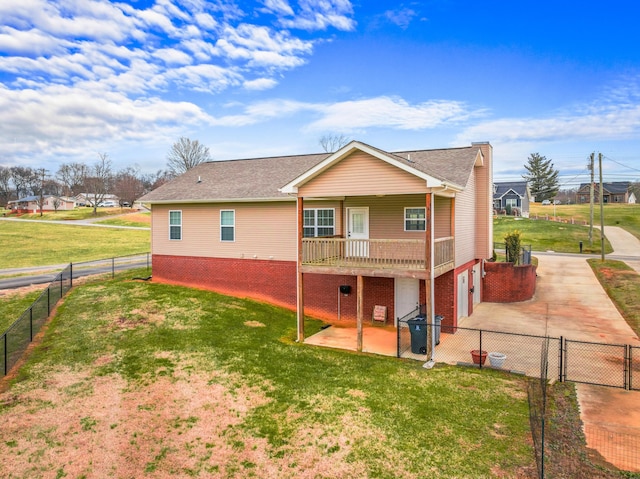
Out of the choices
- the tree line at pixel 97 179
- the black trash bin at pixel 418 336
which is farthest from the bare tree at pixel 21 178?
the black trash bin at pixel 418 336

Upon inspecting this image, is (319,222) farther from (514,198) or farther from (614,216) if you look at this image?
(514,198)

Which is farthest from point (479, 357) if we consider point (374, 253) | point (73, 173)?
point (73, 173)

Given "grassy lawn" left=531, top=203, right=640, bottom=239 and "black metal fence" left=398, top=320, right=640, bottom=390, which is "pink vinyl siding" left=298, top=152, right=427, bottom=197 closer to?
"black metal fence" left=398, top=320, right=640, bottom=390

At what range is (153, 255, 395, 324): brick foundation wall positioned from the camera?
1812 centimetres

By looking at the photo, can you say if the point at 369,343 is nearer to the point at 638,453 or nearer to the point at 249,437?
the point at 249,437

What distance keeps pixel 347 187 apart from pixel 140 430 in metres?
9.39

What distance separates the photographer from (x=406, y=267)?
14188mm

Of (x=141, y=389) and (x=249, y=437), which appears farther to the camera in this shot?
(x=141, y=389)

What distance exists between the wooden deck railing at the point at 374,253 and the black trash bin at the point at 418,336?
1905 millimetres

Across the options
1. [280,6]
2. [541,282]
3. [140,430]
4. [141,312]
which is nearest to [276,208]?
[141,312]

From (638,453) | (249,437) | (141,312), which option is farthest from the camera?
(141,312)

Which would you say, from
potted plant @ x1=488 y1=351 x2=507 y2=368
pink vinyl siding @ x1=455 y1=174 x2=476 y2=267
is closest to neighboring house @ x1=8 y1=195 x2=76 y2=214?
pink vinyl siding @ x1=455 y1=174 x2=476 y2=267

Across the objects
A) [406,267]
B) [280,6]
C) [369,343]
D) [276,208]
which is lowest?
[369,343]

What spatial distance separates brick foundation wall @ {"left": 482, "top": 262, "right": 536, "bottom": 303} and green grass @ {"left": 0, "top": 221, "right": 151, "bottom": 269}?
32442 millimetres
